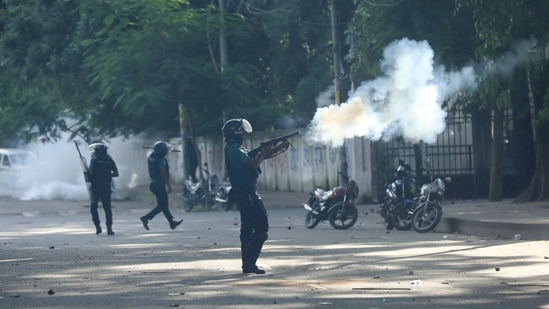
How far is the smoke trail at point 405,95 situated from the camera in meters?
21.2

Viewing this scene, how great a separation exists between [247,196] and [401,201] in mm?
8478

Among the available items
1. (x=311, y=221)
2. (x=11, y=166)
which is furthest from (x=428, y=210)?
(x=11, y=166)

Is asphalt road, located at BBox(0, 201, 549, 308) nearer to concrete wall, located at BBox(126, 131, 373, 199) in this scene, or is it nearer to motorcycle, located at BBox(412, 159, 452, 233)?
motorcycle, located at BBox(412, 159, 452, 233)

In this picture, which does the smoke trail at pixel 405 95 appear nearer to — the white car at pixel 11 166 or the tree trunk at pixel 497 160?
the tree trunk at pixel 497 160

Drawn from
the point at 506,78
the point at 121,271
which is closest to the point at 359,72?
the point at 506,78

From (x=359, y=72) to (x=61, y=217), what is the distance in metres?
8.17

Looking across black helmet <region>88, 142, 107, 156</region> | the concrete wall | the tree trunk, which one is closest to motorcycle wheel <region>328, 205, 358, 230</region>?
black helmet <region>88, 142, 107, 156</region>

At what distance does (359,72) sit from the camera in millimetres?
29953

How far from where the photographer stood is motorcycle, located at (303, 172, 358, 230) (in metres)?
22.4

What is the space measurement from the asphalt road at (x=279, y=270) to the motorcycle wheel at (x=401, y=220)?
46 centimetres

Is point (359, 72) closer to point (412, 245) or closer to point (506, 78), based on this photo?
point (506, 78)

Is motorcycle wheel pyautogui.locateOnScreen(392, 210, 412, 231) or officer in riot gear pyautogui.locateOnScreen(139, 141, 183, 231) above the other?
officer in riot gear pyautogui.locateOnScreen(139, 141, 183, 231)

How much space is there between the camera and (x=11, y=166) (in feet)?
169

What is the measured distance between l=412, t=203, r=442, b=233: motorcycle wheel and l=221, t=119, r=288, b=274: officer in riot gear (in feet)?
24.9
